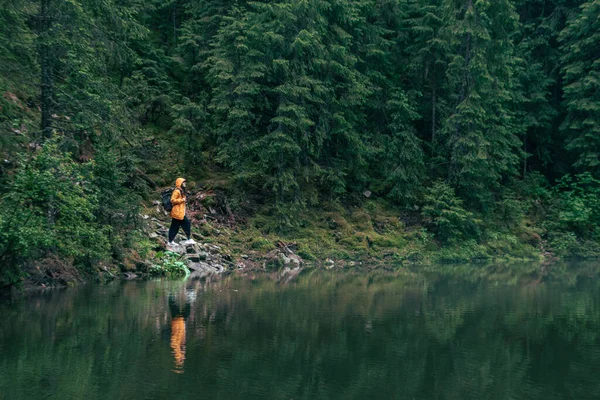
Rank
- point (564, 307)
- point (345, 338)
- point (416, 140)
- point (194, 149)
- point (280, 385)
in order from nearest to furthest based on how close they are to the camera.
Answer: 1. point (280, 385)
2. point (345, 338)
3. point (564, 307)
4. point (194, 149)
5. point (416, 140)

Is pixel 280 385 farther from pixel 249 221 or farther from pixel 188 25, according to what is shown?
pixel 188 25

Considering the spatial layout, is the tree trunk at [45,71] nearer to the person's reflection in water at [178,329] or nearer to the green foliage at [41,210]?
→ the green foliage at [41,210]

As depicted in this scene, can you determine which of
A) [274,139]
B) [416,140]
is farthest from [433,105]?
[274,139]

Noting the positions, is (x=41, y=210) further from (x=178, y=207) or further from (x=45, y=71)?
(x=45, y=71)

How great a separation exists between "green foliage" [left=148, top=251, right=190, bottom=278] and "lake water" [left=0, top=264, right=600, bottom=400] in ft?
9.07

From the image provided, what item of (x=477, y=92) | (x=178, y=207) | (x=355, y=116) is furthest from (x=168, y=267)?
(x=477, y=92)

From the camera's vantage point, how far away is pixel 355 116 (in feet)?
90.3

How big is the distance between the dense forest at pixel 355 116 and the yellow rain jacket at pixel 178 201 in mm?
2105

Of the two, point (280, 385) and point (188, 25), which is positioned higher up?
point (188, 25)

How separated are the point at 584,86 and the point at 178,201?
82.4ft

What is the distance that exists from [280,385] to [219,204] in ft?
58.7

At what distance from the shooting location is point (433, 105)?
3059 centimetres

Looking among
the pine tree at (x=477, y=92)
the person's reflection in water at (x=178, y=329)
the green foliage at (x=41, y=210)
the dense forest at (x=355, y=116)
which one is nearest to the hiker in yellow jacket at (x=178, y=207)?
the dense forest at (x=355, y=116)

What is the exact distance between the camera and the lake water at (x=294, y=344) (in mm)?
6395
